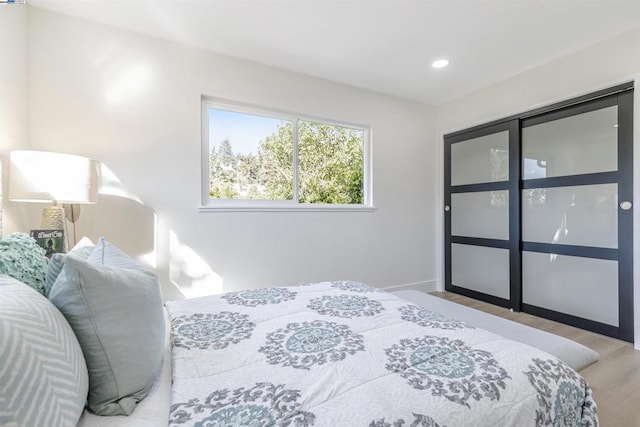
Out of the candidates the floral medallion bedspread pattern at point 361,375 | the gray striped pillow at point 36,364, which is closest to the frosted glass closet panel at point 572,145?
the floral medallion bedspread pattern at point 361,375

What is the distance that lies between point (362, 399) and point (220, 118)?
264cm

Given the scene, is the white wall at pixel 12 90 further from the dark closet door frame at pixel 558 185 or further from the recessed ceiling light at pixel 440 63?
the dark closet door frame at pixel 558 185

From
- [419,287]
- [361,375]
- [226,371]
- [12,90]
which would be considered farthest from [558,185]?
[12,90]

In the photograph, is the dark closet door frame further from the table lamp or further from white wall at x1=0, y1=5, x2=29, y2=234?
white wall at x1=0, y1=5, x2=29, y2=234

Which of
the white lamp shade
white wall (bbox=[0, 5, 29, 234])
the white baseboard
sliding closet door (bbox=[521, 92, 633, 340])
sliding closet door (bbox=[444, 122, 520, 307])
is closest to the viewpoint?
the white lamp shade

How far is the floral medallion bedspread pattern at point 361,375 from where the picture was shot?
690 millimetres

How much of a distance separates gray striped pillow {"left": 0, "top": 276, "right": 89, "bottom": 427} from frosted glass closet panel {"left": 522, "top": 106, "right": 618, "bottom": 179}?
350 cm

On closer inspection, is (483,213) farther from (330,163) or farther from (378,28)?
(378,28)

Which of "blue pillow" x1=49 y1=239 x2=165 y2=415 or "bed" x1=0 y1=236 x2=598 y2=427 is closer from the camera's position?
"bed" x1=0 y1=236 x2=598 y2=427

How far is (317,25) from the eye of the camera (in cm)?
223

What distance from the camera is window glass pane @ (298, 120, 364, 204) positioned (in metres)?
3.11

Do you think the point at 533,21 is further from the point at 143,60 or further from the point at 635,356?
the point at 143,60

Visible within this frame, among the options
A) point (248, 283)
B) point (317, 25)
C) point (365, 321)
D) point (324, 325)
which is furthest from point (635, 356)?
point (317, 25)

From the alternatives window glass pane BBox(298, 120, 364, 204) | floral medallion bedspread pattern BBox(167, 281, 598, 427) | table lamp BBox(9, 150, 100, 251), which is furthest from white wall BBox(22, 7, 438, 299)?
floral medallion bedspread pattern BBox(167, 281, 598, 427)
